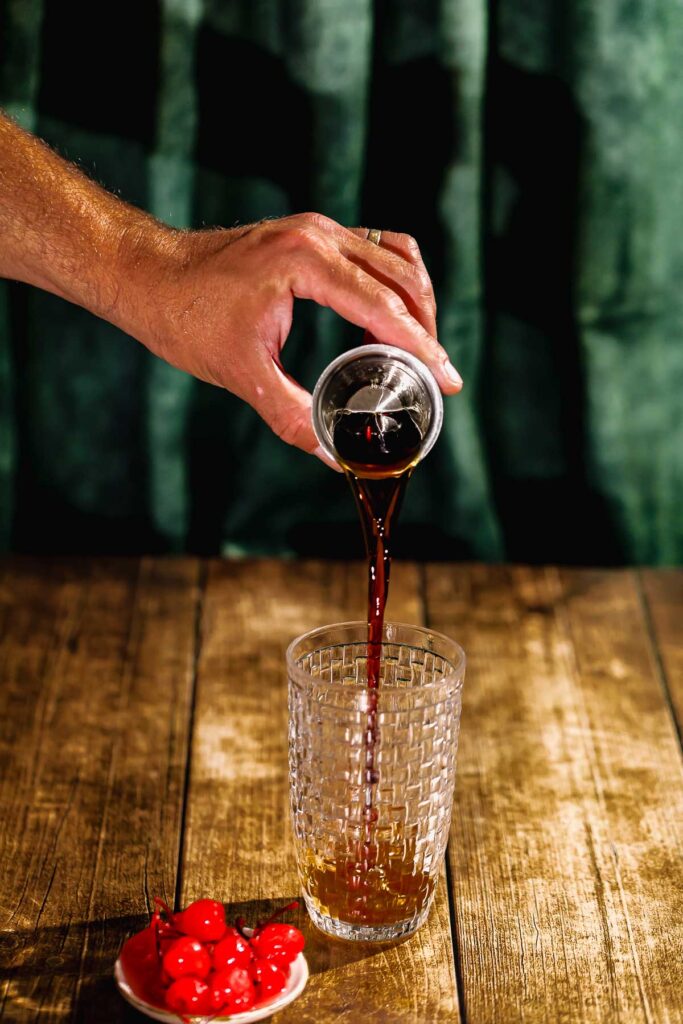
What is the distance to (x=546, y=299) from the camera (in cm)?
208

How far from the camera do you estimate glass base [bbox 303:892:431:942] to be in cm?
113

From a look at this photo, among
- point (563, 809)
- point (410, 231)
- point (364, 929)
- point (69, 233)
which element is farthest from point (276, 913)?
point (410, 231)

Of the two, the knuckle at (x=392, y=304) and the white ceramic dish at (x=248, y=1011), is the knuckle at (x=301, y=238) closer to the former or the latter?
the knuckle at (x=392, y=304)

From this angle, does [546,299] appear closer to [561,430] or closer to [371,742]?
[561,430]

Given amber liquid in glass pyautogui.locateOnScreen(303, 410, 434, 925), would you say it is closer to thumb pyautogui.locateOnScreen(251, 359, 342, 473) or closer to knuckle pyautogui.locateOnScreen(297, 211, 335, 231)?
thumb pyautogui.locateOnScreen(251, 359, 342, 473)

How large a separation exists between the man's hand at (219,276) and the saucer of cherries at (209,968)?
0.39 metres

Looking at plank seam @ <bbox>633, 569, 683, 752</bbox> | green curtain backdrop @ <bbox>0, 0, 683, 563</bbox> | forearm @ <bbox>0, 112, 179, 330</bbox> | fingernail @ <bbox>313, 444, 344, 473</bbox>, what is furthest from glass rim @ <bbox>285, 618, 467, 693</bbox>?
green curtain backdrop @ <bbox>0, 0, 683, 563</bbox>

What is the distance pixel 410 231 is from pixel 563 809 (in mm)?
984

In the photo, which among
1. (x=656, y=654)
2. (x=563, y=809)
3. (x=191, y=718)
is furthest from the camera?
(x=656, y=654)

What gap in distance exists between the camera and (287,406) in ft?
3.89

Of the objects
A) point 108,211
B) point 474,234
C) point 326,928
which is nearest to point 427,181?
point 474,234

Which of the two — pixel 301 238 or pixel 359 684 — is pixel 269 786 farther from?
pixel 301 238

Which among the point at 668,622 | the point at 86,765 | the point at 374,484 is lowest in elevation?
the point at 668,622

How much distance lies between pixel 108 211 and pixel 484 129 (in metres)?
0.83
